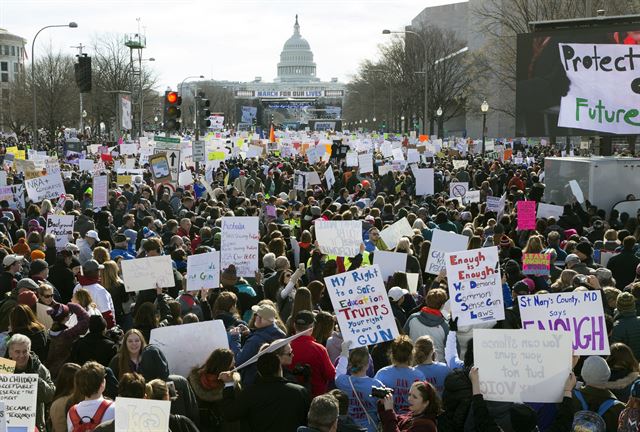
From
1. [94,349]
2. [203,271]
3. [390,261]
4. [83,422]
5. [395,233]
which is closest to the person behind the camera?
[83,422]

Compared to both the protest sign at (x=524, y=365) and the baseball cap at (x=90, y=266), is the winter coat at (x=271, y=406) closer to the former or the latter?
the protest sign at (x=524, y=365)

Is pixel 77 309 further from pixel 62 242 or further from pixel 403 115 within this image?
pixel 403 115

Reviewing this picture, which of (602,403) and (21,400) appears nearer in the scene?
(21,400)

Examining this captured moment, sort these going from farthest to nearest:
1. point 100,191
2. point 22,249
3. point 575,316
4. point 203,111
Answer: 1. point 203,111
2. point 100,191
3. point 22,249
4. point 575,316

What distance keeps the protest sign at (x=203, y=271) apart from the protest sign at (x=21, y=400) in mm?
4471

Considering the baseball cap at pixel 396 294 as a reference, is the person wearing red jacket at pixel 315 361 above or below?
below

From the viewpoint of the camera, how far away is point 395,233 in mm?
14703

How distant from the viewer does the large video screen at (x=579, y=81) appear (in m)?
23.2

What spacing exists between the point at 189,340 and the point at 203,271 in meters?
2.85

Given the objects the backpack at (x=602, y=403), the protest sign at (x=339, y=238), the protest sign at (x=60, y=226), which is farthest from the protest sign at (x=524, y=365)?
the protest sign at (x=60, y=226)

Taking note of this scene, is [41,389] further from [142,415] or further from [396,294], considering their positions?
[396,294]

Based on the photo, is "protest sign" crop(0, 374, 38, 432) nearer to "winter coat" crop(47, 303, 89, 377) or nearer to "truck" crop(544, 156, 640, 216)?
"winter coat" crop(47, 303, 89, 377)

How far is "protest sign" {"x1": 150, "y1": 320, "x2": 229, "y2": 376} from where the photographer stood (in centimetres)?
819

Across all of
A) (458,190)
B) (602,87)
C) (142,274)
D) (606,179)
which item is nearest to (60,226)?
(142,274)
